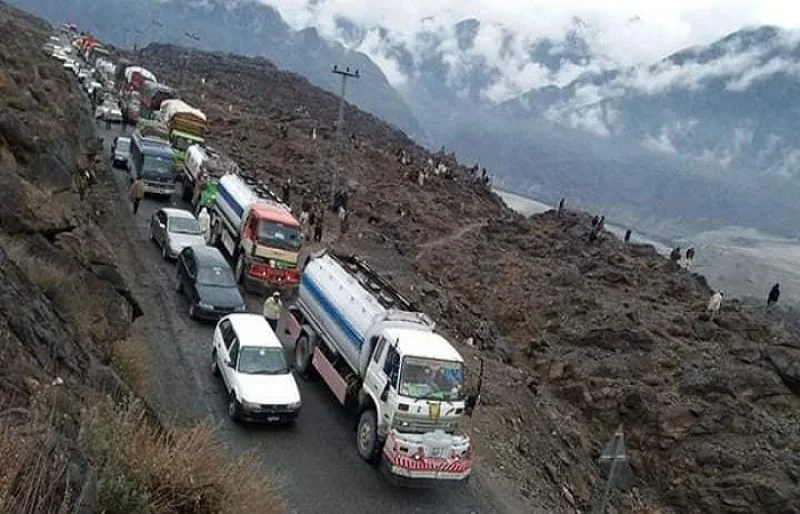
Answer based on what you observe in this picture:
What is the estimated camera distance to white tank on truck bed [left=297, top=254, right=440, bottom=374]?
1820 cm

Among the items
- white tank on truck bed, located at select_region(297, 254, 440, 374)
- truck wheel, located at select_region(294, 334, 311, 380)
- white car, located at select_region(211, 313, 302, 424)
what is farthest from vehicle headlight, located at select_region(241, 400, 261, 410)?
truck wheel, located at select_region(294, 334, 311, 380)

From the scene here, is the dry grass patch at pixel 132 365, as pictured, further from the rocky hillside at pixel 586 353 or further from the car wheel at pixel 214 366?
the rocky hillside at pixel 586 353

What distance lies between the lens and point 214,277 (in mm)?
23703

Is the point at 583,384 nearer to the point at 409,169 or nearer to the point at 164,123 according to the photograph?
the point at 164,123

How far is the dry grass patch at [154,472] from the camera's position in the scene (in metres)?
7.23

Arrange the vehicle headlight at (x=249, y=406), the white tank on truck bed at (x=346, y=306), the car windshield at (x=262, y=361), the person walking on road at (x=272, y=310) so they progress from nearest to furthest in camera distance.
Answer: the vehicle headlight at (x=249, y=406), the car windshield at (x=262, y=361), the white tank on truck bed at (x=346, y=306), the person walking on road at (x=272, y=310)

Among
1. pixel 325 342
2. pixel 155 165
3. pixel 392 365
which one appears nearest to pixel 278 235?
pixel 325 342

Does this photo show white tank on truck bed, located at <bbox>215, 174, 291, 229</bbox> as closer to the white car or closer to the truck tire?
the truck tire

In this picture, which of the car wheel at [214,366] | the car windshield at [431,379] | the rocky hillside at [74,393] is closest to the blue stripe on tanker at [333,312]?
the car windshield at [431,379]

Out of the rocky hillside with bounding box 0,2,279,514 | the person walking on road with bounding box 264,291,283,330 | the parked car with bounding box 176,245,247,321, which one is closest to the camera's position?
the rocky hillside with bounding box 0,2,279,514

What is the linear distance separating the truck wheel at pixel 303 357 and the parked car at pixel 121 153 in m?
23.7

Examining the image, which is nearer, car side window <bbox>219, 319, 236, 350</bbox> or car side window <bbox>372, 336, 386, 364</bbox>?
car side window <bbox>372, 336, 386, 364</bbox>

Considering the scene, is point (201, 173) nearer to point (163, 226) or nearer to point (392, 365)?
point (163, 226)

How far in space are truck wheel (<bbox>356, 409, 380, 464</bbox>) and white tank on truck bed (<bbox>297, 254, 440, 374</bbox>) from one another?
1.29m
